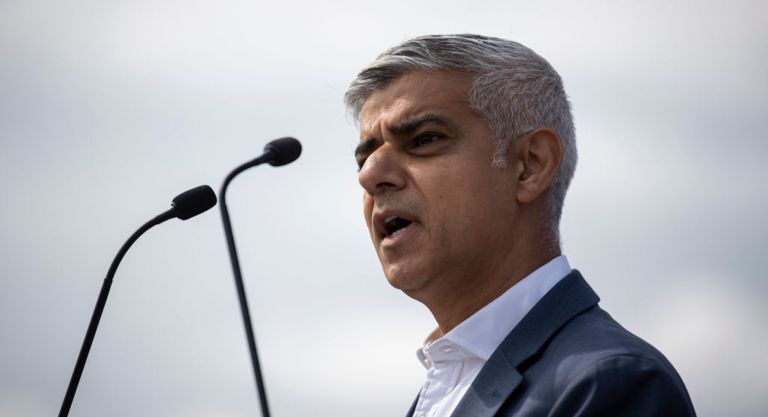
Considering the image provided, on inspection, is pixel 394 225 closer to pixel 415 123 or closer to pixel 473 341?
pixel 415 123

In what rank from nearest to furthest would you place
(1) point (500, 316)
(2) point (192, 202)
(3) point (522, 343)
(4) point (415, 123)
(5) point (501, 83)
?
(3) point (522, 343), (2) point (192, 202), (1) point (500, 316), (4) point (415, 123), (5) point (501, 83)

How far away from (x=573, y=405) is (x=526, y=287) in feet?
3.46

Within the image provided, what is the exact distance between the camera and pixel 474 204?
5188 millimetres

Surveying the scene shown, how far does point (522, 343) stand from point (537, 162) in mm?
1084

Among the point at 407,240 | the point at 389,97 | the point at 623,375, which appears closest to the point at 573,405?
the point at 623,375

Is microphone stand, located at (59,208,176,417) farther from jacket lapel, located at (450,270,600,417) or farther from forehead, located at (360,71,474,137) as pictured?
jacket lapel, located at (450,270,600,417)

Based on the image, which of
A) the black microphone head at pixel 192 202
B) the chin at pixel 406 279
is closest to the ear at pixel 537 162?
the chin at pixel 406 279

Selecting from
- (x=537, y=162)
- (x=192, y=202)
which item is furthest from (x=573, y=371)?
(x=192, y=202)

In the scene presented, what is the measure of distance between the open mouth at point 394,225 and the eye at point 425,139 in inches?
14.8

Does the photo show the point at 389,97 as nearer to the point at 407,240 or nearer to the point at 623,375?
the point at 407,240

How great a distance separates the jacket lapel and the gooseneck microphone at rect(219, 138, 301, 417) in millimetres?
1102

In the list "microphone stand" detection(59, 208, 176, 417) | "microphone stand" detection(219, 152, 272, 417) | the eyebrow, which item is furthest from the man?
"microphone stand" detection(59, 208, 176, 417)

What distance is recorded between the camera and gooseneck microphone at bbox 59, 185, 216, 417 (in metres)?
4.82

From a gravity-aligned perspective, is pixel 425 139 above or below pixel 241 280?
above
